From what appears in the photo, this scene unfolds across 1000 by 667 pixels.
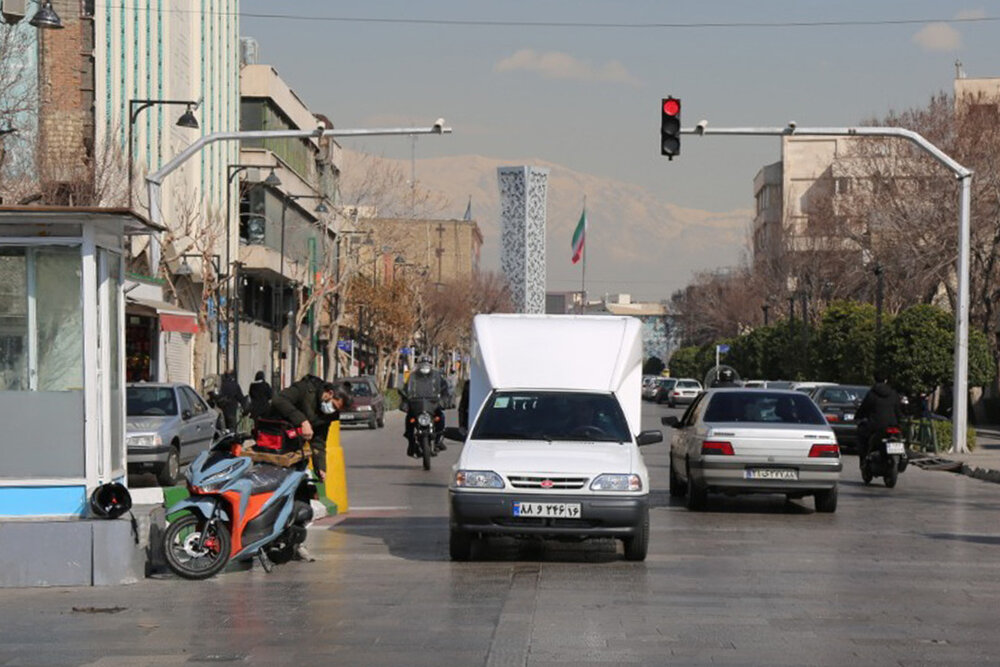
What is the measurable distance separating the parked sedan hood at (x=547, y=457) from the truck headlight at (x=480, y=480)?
5cm

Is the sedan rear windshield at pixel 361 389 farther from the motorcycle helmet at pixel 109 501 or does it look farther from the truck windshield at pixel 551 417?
the motorcycle helmet at pixel 109 501

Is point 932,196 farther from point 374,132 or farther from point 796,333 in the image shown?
point 374,132

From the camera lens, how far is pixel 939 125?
6188cm

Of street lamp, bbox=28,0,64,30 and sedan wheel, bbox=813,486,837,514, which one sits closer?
sedan wheel, bbox=813,486,837,514

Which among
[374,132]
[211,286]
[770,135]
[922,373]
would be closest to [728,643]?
[374,132]

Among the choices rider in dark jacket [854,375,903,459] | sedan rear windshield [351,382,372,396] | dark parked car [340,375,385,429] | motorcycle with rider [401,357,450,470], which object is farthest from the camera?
sedan rear windshield [351,382,372,396]

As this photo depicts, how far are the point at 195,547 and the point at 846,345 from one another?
1703 inches

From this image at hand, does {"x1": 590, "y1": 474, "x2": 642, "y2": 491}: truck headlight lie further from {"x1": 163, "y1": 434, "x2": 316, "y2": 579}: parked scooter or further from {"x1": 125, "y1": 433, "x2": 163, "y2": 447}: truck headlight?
{"x1": 125, "y1": 433, "x2": 163, "y2": 447}: truck headlight

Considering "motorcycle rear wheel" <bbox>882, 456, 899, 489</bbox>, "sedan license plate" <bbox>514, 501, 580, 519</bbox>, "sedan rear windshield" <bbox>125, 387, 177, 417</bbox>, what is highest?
"sedan rear windshield" <bbox>125, 387, 177, 417</bbox>

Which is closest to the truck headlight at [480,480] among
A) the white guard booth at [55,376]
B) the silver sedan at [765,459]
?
the white guard booth at [55,376]

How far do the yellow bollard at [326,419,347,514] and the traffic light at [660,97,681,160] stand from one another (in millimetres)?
8888

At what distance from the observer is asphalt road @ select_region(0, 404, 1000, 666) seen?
33.3 feet

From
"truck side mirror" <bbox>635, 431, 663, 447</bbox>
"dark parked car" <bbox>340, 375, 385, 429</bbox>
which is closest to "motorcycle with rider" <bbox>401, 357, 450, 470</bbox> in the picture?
"truck side mirror" <bbox>635, 431, 663, 447</bbox>

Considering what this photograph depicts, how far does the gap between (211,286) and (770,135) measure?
2706cm
